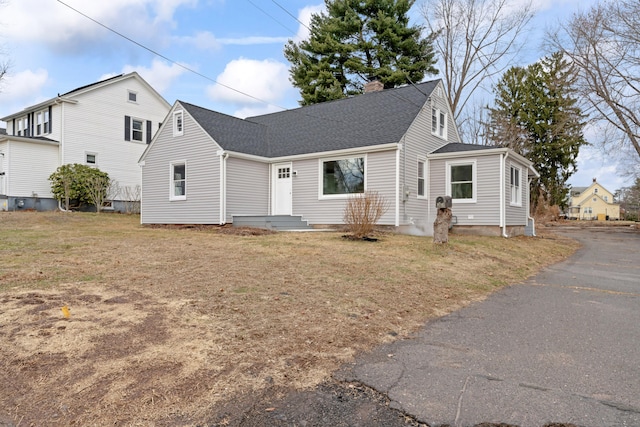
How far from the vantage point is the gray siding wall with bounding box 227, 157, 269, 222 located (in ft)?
49.4

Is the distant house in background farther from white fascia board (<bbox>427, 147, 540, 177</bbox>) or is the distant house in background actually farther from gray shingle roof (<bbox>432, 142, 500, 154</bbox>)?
white fascia board (<bbox>427, 147, 540, 177</bbox>)

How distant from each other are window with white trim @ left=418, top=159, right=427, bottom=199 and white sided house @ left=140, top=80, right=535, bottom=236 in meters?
0.04

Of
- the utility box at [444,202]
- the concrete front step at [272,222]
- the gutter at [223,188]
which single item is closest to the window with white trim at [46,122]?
the gutter at [223,188]

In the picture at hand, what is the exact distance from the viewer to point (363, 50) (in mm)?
28781

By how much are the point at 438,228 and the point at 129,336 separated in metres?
8.40

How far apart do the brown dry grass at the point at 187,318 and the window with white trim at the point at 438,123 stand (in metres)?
9.08

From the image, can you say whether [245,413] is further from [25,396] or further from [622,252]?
[622,252]

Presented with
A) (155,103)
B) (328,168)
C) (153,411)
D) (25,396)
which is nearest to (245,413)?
(153,411)

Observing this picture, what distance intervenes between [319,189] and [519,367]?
12218mm

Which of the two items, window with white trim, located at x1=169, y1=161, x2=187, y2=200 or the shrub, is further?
the shrub

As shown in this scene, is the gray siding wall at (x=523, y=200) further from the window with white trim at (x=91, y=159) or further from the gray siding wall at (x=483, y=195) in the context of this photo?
the window with white trim at (x=91, y=159)

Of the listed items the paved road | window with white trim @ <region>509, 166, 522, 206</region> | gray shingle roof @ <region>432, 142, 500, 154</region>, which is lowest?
the paved road

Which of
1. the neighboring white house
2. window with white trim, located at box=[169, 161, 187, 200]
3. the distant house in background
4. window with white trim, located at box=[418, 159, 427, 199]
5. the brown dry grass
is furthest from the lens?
the distant house in background

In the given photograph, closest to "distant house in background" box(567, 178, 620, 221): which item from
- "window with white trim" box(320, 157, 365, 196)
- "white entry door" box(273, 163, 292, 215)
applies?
Answer: "window with white trim" box(320, 157, 365, 196)
